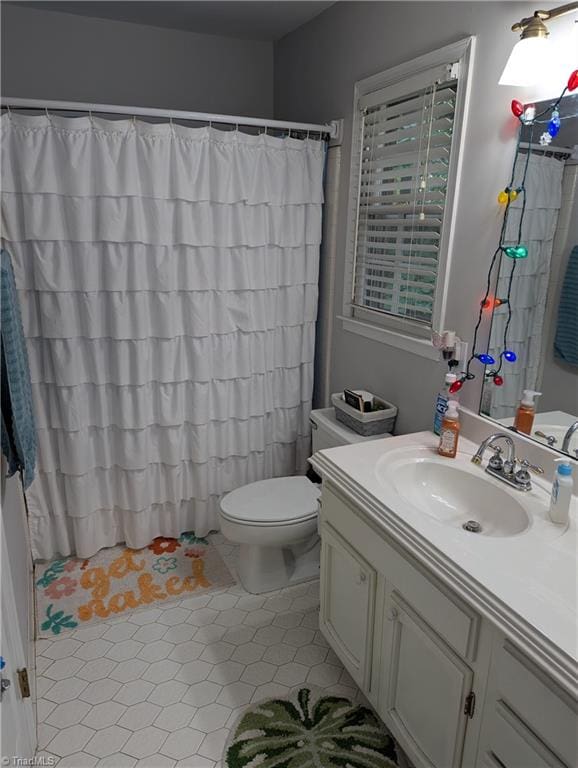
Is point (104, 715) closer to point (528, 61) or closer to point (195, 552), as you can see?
point (195, 552)

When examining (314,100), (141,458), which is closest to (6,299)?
(141,458)

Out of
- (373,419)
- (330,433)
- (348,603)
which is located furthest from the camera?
(330,433)

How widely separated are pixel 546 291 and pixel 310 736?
1536mm

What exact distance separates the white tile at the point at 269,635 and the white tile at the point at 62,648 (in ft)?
2.21

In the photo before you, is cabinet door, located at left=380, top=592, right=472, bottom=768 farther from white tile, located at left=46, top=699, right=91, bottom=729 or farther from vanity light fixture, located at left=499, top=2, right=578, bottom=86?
vanity light fixture, located at left=499, top=2, right=578, bottom=86

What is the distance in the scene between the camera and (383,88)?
2.03 m

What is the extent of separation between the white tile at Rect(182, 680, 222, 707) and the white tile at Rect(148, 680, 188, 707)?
23 mm

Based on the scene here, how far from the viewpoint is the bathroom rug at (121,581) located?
2.16m

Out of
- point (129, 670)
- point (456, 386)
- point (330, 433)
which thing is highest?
point (456, 386)

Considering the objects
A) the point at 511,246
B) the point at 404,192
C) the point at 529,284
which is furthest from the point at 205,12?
the point at 529,284

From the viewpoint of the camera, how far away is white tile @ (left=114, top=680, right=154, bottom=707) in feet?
5.88

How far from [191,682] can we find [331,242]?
1.93 m

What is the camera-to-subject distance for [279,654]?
1.98 m

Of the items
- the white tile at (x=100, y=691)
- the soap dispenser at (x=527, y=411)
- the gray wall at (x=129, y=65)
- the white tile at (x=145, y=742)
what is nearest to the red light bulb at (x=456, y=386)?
the soap dispenser at (x=527, y=411)
